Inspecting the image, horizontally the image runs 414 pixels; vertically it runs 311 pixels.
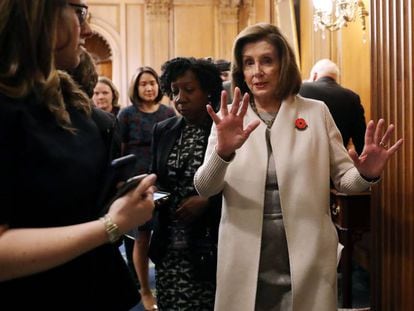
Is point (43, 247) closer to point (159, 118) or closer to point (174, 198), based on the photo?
point (174, 198)

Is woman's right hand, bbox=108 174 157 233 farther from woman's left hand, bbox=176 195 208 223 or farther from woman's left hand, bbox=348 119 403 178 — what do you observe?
woman's left hand, bbox=176 195 208 223

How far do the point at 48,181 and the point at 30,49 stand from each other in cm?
24

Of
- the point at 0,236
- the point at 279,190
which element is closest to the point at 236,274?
the point at 279,190

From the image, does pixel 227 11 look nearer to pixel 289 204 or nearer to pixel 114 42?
pixel 114 42

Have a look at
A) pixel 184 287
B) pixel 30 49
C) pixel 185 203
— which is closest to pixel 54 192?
pixel 30 49

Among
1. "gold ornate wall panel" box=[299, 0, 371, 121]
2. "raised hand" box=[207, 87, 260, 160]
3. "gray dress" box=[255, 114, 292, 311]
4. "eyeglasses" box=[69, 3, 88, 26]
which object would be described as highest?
"gold ornate wall panel" box=[299, 0, 371, 121]

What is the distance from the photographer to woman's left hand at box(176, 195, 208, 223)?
6.74 feet

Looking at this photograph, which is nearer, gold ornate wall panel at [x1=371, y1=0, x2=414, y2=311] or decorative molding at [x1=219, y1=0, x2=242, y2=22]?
gold ornate wall panel at [x1=371, y1=0, x2=414, y2=311]

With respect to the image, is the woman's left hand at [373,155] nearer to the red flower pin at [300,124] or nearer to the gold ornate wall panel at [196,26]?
the red flower pin at [300,124]

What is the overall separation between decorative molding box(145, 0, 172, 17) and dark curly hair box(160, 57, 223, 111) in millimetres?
6944

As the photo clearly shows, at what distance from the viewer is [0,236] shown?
88cm

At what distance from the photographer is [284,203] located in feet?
5.52

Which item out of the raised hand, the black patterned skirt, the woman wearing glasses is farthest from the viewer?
the black patterned skirt

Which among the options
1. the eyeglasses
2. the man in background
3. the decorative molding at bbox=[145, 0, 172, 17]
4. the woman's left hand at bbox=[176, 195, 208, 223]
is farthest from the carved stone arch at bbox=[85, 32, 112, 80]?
the eyeglasses
